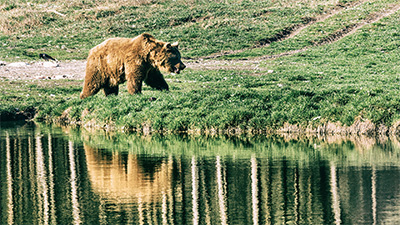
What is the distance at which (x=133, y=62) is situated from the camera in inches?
850

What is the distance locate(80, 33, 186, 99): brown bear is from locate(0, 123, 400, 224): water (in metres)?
3.13

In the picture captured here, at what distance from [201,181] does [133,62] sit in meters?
9.31

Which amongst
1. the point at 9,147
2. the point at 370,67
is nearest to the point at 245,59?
the point at 370,67

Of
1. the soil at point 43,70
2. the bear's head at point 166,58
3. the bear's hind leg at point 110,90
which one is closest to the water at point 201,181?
A: the bear's head at point 166,58

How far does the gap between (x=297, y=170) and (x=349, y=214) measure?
3.62 m

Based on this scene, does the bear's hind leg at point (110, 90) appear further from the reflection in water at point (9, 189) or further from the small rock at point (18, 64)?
the small rock at point (18, 64)

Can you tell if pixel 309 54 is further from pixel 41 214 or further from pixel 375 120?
pixel 41 214

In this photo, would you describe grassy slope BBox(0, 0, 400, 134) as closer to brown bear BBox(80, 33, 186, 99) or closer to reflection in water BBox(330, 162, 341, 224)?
brown bear BBox(80, 33, 186, 99)

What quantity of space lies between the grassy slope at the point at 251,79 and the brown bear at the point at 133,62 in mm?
659

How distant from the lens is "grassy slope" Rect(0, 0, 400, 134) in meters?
20.4

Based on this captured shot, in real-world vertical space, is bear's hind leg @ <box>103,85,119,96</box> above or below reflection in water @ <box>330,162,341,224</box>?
above

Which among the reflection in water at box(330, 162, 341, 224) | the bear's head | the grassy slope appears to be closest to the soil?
the grassy slope

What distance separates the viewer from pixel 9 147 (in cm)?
1842

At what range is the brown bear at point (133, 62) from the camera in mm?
21578
